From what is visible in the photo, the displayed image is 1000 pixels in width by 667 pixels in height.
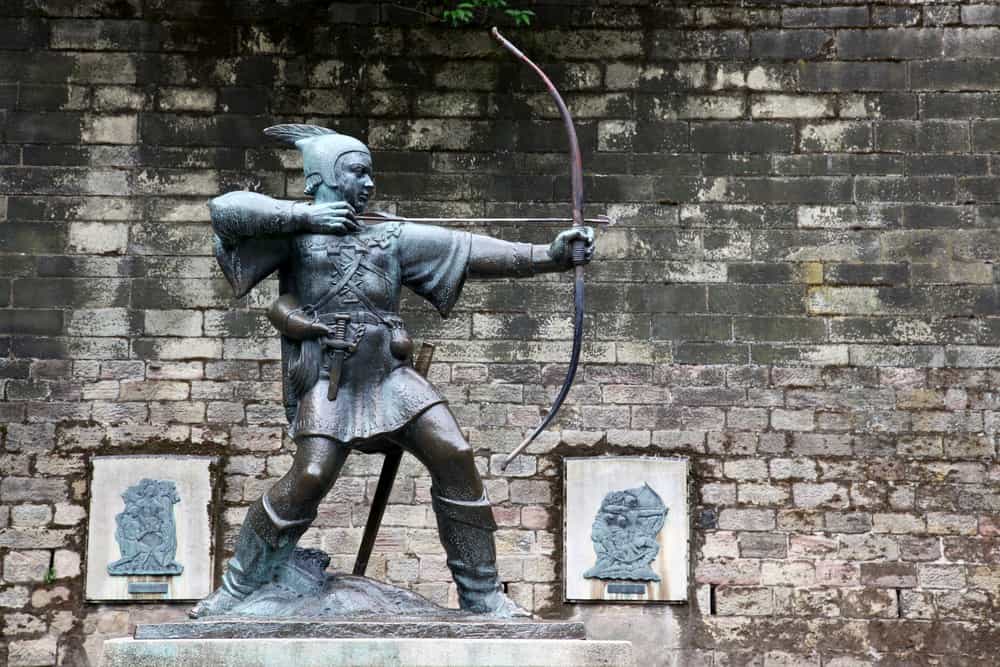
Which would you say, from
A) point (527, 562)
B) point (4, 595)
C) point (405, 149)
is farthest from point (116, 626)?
point (405, 149)

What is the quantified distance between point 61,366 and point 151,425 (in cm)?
58

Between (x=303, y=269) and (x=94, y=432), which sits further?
(x=94, y=432)

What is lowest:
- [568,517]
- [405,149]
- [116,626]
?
[116,626]

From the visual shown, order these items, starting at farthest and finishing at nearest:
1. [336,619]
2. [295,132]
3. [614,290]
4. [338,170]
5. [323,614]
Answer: [614,290], [295,132], [338,170], [323,614], [336,619]

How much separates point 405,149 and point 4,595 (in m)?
3.17

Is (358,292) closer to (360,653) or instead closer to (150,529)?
(360,653)

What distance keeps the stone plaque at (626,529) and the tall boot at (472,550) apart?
3564mm

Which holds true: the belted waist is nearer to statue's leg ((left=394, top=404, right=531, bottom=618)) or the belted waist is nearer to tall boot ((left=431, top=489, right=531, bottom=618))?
statue's leg ((left=394, top=404, right=531, bottom=618))

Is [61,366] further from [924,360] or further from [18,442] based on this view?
[924,360]

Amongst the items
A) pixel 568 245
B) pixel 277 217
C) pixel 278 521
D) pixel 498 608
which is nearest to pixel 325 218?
pixel 277 217

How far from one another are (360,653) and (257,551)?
55cm

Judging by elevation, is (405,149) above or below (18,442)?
above

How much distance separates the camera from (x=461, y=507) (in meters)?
5.36

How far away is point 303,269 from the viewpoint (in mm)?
5469
